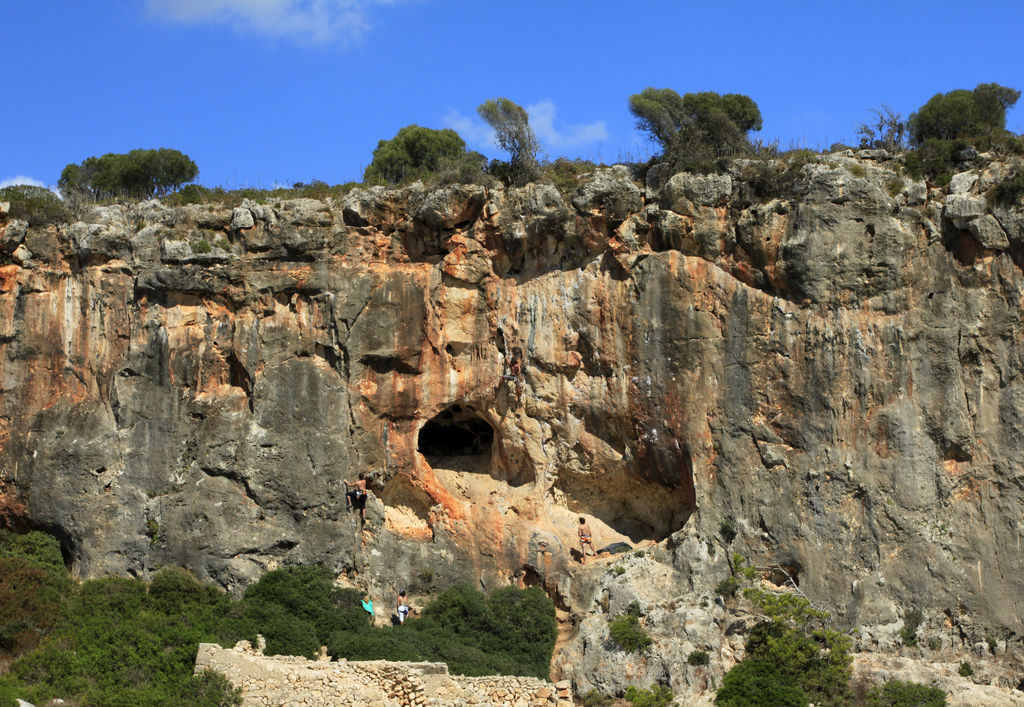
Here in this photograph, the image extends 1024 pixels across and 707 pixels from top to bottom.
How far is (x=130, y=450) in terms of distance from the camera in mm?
30797

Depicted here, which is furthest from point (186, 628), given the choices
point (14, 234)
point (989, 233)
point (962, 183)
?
point (962, 183)

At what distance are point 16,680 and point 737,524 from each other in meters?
14.3

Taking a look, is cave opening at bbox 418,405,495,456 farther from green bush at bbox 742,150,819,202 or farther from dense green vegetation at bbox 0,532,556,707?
green bush at bbox 742,150,819,202

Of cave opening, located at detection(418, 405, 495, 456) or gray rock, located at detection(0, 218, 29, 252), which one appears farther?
cave opening, located at detection(418, 405, 495, 456)

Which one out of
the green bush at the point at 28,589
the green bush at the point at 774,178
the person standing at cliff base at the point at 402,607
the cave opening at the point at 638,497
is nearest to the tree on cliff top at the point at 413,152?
the green bush at the point at 774,178

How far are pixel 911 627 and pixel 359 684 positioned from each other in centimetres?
1092

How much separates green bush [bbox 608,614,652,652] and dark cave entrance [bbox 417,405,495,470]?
5666 mm

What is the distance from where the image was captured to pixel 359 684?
26.0 m

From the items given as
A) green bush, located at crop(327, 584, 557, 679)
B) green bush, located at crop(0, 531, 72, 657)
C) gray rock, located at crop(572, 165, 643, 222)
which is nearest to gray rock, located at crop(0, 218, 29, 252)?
green bush, located at crop(0, 531, 72, 657)

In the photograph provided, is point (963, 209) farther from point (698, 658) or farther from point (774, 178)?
point (698, 658)

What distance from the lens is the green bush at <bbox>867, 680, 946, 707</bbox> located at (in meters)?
26.9

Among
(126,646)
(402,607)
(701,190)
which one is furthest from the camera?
(701,190)

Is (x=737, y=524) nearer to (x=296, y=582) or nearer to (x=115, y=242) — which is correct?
(x=296, y=582)

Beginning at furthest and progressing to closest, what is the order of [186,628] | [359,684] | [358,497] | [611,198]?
[611,198] → [358,497] → [186,628] → [359,684]
